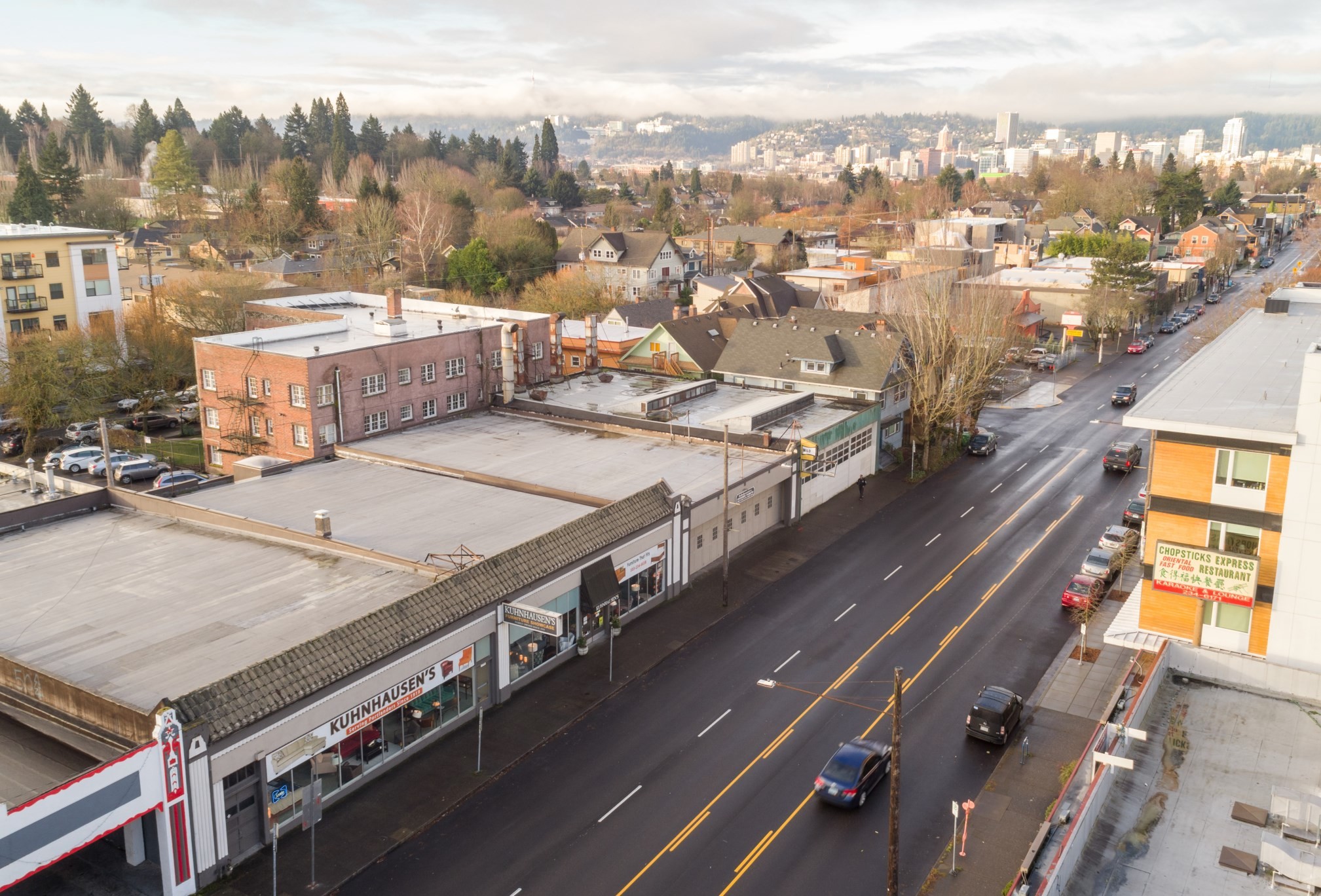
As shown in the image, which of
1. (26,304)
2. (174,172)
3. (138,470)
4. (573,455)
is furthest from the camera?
(174,172)

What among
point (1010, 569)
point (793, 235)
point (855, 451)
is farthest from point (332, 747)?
point (793, 235)

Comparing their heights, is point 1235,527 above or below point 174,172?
below

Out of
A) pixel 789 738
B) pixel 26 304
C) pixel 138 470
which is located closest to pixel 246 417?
pixel 138 470

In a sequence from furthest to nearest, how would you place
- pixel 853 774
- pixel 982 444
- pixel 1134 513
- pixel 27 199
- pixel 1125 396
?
pixel 27 199, pixel 1125 396, pixel 982 444, pixel 1134 513, pixel 853 774

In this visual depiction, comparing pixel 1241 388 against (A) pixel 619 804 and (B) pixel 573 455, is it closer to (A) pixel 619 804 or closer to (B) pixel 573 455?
(A) pixel 619 804

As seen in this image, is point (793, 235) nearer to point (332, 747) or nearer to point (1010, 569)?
point (1010, 569)
